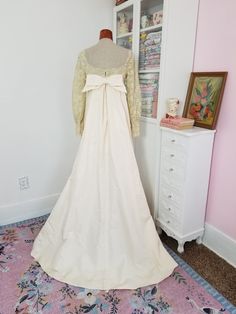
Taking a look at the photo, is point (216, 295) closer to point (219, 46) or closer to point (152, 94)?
point (152, 94)

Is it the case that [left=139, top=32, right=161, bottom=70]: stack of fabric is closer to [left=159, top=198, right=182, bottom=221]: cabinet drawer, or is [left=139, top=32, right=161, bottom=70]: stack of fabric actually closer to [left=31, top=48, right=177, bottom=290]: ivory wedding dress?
[left=31, top=48, right=177, bottom=290]: ivory wedding dress

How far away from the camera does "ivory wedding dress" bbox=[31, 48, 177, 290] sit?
1.70m

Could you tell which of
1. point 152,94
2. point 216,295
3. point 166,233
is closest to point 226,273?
point 216,295

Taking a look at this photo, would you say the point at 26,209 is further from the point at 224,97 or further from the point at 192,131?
the point at 224,97

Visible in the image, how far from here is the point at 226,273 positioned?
1.76 metres

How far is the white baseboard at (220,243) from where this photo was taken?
1846mm

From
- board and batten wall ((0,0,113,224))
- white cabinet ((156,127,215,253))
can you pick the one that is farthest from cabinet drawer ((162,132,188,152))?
board and batten wall ((0,0,113,224))

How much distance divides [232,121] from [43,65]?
1591 mm

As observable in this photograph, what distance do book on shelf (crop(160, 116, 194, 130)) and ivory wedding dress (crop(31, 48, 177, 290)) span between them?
291 millimetres

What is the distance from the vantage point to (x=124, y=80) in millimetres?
1822

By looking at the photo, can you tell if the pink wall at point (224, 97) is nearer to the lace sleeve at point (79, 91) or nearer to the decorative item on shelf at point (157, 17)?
the decorative item on shelf at point (157, 17)

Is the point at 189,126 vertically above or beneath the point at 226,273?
above

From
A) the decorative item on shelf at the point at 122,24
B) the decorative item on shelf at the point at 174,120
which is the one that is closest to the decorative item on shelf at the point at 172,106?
the decorative item on shelf at the point at 174,120

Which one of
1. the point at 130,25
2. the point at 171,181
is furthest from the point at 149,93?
the point at 171,181
